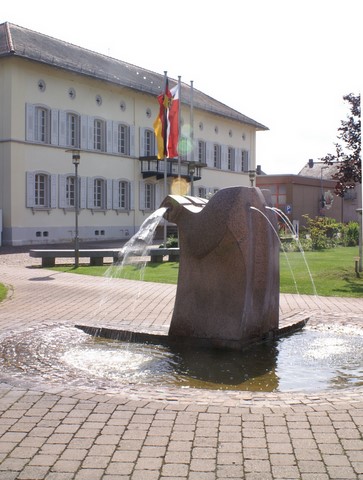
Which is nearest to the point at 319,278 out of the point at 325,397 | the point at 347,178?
the point at 347,178

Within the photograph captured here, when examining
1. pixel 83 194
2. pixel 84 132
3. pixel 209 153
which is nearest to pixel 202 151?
pixel 209 153

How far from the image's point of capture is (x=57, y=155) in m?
32.9

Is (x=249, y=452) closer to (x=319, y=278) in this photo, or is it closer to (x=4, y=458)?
(x=4, y=458)

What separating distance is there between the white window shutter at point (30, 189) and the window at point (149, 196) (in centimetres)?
941

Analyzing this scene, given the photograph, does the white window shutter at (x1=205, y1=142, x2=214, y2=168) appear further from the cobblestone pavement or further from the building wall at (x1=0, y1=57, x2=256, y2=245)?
the cobblestone pavement

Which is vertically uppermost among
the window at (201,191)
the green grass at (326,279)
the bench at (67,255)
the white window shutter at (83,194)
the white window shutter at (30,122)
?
the white window shutter at (30,122)

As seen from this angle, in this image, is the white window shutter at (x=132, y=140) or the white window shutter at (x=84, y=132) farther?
the white window shutter at (x=132, y=140)

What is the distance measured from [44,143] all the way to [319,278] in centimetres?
1948

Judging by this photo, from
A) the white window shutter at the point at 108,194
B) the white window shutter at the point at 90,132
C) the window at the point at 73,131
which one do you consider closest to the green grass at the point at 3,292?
the window at the point at 73,131

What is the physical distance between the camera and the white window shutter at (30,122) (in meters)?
31.1

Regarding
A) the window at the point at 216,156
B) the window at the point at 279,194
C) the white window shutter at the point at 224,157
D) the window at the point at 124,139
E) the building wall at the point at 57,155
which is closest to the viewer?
the building wall at the point at 57,155

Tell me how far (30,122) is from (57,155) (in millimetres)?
2289

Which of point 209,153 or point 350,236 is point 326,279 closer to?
point 350,236

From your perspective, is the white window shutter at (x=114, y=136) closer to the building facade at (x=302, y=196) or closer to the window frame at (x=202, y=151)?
the window frame at (x=202, y=151)
